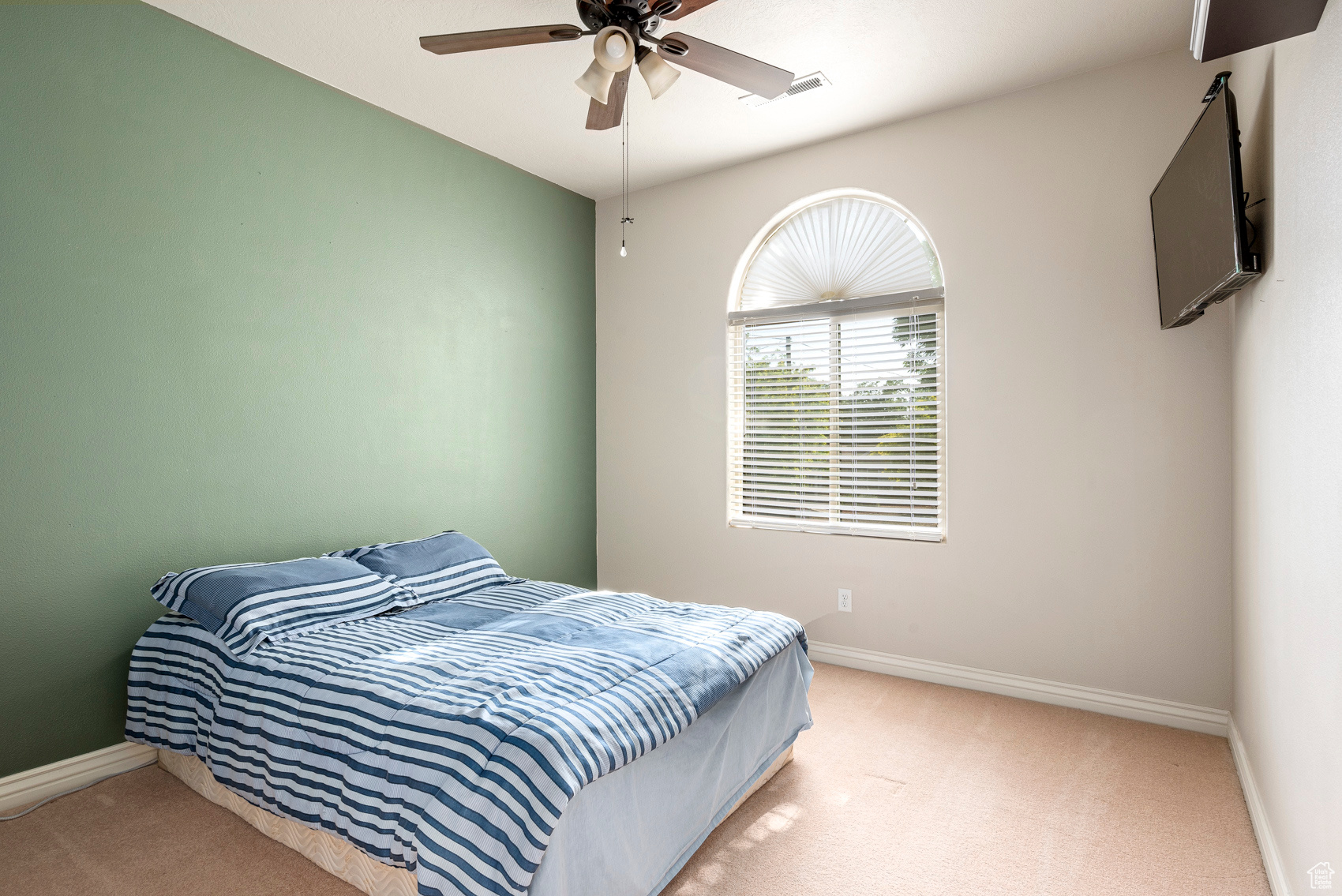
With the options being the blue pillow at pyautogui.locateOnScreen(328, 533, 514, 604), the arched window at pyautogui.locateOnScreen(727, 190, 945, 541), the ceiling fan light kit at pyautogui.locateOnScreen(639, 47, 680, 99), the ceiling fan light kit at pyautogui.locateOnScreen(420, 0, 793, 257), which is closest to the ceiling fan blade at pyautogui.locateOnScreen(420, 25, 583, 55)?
the ceiling fan light kit at pyautogui.locateOnScreen(420, 0, 793, 257)

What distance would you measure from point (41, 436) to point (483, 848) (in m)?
2.08

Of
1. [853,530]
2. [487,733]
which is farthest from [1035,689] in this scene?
[487,733]

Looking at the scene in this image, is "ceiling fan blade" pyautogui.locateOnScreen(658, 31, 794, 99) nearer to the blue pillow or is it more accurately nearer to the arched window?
the arched window

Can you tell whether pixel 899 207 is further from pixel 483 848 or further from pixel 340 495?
pixel 483 848

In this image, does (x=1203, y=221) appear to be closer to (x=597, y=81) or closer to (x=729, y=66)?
(x=729, y=66)

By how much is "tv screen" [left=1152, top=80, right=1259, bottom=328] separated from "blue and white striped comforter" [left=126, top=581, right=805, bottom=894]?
1.72 m

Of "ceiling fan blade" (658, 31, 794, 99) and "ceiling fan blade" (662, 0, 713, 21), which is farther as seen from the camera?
"ceiling fan blade" (658, 31, 794, 99)

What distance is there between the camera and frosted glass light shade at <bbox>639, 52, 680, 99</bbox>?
6.99 ft

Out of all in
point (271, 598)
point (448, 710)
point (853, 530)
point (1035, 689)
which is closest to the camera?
point (448, 710)

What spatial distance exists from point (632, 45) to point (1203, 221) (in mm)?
1781

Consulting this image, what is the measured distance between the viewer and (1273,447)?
199 cm

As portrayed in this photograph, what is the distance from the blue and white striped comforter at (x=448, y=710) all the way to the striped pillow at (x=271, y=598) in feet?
0.22

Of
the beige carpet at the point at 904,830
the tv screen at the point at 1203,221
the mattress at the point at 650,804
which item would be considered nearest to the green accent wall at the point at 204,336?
the beige carpet at the point at 904,830

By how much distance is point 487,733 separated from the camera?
1599 millimetres
